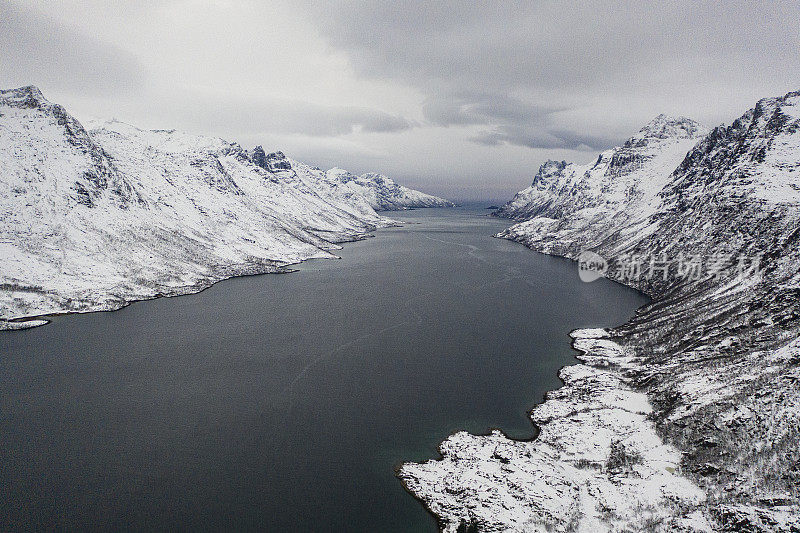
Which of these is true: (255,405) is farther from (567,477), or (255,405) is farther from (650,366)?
(650,366)

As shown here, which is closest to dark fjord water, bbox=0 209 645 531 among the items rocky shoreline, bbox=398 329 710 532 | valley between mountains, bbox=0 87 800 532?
rocky shoreline, bbox=398 329 710 532

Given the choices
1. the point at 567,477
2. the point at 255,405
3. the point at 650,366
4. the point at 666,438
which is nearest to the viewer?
the point at 567,477

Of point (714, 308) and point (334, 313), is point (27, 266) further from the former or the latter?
point (714, 308)

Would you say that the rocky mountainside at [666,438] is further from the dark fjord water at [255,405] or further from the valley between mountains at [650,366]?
the dark fjord water at [255,405]

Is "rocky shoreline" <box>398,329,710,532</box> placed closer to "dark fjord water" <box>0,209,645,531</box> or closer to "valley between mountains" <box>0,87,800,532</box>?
"valley between mountains" <box>0,87,800,532</box>

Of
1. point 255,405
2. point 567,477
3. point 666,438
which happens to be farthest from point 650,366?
point 255,405

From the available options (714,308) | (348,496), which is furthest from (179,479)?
(714,308)

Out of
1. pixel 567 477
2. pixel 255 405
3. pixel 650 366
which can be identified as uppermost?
pixel 650 366

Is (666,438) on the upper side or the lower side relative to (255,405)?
upper
